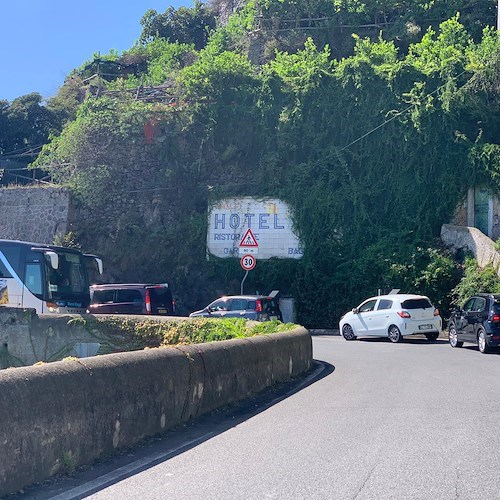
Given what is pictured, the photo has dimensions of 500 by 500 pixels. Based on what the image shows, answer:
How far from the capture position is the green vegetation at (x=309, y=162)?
101ft

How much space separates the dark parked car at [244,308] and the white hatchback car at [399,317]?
309 centimetres

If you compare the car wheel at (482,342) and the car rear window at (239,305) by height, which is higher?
the car rear window at (239,305)

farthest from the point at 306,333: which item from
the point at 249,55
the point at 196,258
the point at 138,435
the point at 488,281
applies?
the point at 249,55

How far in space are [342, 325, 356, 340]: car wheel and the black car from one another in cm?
Result: 438

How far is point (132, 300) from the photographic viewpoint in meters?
25.2

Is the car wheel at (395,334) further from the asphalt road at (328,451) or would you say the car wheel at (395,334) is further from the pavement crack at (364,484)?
the pavement crack at (364,484)

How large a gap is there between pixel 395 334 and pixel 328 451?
16207mm

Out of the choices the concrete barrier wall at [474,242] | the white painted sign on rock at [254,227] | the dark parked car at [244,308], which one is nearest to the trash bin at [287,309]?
the white painted sign on rock at [254,227]

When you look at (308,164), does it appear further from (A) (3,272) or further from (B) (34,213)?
(A) (3,272)

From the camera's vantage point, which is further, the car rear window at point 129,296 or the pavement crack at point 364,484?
the car rear window at point 129,296

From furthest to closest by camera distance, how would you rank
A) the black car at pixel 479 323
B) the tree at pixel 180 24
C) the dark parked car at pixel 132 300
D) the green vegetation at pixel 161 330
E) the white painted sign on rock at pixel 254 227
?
the tree at pixel 180 24 → the white painted sign on rock at pixel 254 227 → the dark parked car at pixel 132 300 → the black car at pixel 479 323 → the green vegetation at pixel 161 330

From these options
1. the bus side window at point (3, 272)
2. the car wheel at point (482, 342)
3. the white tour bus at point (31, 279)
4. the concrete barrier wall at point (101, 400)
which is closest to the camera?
A: the concrete barrier wall at point (101, 400)

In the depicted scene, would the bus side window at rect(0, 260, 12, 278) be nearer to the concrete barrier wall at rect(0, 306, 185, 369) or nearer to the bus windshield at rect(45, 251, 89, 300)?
the bus windshield at rect(45, 251, 89, 300)

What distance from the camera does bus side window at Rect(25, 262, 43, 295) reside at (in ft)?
68.3
